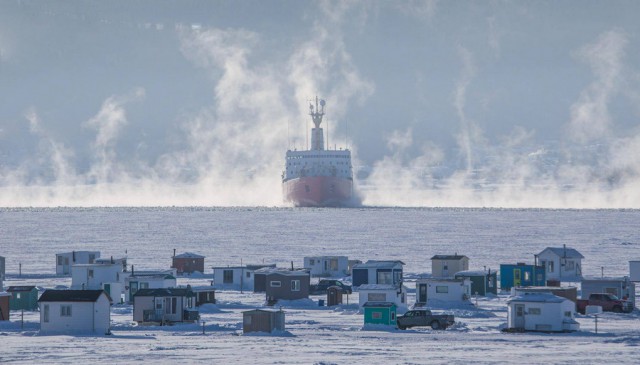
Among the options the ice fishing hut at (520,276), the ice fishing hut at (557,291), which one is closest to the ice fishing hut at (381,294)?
the ice fishing hut at (557,291)

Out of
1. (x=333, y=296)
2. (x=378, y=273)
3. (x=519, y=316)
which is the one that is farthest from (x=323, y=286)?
(x=519, y=316)

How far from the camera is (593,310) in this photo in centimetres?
6172

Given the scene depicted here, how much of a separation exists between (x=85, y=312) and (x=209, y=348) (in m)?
7.86

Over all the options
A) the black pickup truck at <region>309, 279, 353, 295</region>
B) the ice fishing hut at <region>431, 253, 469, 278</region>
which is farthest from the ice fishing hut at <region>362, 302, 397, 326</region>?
the ice fishing hut at <region>431, 253, 469, 278</region>

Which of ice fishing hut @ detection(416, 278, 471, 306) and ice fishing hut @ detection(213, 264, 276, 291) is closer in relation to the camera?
ice fishing hut @ detection(416, 278, 471, 306)

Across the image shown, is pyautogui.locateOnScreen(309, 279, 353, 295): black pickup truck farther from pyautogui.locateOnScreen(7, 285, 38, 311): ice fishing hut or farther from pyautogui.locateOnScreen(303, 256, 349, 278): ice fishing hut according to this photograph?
pyautogui.locateOnScreen(7, 285, 38, 311): ice fishing hut

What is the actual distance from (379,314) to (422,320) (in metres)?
1.86

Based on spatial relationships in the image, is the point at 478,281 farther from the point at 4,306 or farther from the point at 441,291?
the point at 4,306

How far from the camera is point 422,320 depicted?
56.5 meters

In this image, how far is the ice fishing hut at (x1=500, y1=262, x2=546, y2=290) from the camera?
76.0m

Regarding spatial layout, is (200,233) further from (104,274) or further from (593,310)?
Answer: (593,310)

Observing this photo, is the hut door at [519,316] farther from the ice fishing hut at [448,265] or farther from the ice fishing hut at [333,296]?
the ice fishing hut at [448,265]

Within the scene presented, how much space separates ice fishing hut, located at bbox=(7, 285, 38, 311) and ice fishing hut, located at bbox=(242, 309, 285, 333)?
48.3 feet

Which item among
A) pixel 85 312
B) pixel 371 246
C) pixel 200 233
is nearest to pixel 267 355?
pixel 85 312
